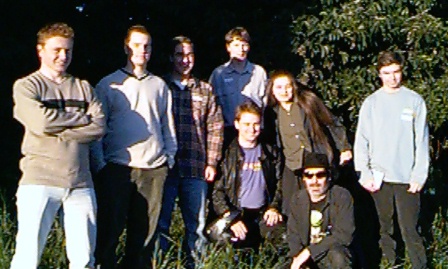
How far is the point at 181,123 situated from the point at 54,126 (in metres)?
1.55

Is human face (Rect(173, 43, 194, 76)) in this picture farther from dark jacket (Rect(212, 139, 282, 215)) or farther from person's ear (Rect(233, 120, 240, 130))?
dark jacket (Rect(212, 139, 282, 215))

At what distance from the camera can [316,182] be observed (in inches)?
312

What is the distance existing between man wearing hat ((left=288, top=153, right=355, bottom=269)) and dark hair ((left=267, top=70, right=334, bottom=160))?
42cm

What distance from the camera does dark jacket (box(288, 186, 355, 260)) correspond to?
7.76m

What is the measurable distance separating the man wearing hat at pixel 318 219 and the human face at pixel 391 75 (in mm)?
933

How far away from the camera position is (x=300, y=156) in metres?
8.41

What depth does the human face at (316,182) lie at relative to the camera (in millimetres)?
7918

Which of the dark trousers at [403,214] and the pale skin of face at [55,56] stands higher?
the pale skin of face at [55,56]

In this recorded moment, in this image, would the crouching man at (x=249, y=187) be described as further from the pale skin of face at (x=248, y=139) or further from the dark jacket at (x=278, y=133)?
the dark jacket at (x=278, y=133)

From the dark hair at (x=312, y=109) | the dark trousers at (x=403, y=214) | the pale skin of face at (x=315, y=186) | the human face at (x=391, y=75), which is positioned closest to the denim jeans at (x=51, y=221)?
the pale skin of face at (x=315, y=186)

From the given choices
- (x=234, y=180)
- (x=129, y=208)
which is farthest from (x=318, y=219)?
(x=129, y=208)

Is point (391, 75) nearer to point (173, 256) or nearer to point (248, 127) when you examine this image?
point (248, 127)

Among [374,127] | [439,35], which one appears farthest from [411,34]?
[374,127]

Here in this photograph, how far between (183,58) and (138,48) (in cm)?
63
